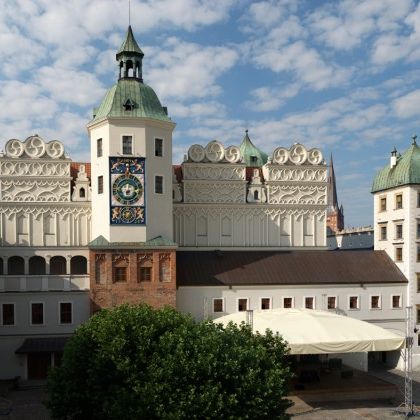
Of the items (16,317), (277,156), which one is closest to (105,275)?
(16,317)

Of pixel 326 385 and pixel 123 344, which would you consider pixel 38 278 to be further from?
pixel 326 385

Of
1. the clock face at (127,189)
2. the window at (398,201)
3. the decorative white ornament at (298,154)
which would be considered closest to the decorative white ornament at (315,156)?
the decorative white ornament at (298,154)

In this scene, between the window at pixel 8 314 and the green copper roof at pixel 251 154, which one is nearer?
the window at pixel 8 314

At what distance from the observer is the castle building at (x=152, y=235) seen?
117 ft

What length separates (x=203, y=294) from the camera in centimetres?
3744

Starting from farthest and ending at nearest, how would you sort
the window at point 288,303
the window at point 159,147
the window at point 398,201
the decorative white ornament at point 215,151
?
the window at point 398,201 < the decorative white ornament at point 215,151 < the window at point 288,303 < the window at point 159,147

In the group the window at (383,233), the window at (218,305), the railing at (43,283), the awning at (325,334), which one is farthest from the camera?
the window at (383,233)

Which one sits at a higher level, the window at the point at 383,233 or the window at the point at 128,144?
the window at the point at 128,144

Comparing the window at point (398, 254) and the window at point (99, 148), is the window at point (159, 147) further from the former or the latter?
the window at point (398, 254)

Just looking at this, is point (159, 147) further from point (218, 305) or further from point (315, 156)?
point (315, 156)

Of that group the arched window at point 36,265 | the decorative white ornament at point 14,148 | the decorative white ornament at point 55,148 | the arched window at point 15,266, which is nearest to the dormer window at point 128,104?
the decorative white ornament at point 55,148

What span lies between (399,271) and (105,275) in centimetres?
2457

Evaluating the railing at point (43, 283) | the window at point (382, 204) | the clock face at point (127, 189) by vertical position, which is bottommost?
the railing at point (43, 283)

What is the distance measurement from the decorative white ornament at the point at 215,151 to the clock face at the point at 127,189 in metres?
7.97
